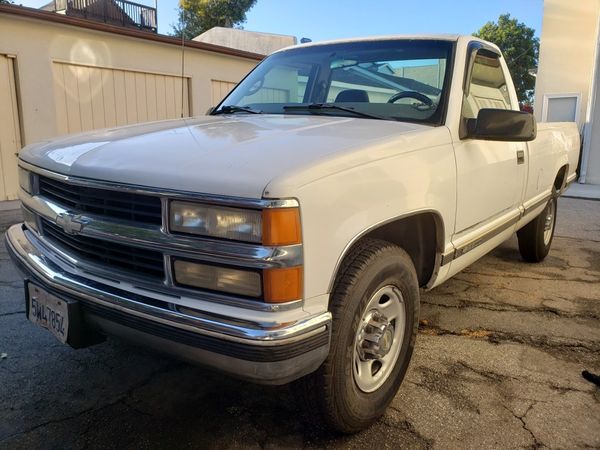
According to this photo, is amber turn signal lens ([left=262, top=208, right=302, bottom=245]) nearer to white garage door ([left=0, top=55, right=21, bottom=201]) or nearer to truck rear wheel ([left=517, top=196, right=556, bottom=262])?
truck rear wheel ([left=517, top=196, right=556, bottom=262])

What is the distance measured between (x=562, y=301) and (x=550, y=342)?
2.88 ft

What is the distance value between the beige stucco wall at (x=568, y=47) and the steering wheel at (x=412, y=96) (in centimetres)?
1195

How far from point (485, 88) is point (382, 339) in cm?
208

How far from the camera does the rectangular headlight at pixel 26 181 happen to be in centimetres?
261

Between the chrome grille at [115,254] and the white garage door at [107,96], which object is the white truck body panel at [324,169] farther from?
the white garage door at [107,96]

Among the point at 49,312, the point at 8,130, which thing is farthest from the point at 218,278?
the point at 8,130

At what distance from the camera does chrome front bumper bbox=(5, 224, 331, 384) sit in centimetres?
169

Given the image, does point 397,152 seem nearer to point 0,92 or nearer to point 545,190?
point 545,190

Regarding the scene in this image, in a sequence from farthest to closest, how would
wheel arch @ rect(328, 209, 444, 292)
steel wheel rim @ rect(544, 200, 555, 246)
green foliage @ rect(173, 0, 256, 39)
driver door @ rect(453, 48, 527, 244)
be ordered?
green foliage @ rect(173, 0, 256, 39)
steel wheel rim @ rect(544, 200, 555, 246)
driver door @ rect(453, 48, 527, 244)
wheel arch @ rect(328, 209, 444, 292)

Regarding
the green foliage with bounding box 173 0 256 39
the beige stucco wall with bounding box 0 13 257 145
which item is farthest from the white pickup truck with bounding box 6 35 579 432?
the green foliage with bounding box 173 0 256 39

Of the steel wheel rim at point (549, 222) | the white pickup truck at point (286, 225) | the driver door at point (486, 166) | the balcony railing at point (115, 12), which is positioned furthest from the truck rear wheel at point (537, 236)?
the balcony railing at point (115, 12)

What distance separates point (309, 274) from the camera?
1770 millimetres

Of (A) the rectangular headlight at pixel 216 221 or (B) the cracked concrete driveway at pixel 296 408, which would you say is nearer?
(A) the rectangular headlight at pixel 216 221

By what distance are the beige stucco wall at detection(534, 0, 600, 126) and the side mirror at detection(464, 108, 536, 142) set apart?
11927mm
